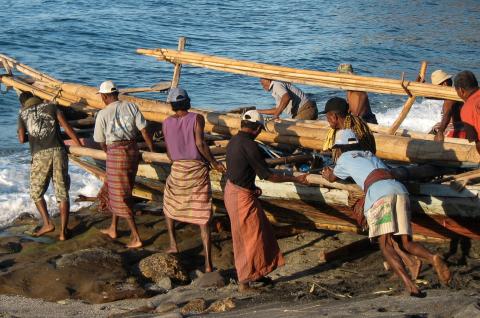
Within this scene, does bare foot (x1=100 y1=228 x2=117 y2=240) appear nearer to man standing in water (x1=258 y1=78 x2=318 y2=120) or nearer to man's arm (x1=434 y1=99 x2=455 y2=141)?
man standing in water (x1=258 y1=78 x2=318 y2=120)

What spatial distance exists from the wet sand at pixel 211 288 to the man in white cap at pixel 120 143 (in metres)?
0.45

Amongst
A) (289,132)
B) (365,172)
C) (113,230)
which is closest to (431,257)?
(365,172)

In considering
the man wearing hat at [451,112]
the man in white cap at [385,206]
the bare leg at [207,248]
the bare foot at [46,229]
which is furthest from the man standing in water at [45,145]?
the man wearing hat at [451,112]

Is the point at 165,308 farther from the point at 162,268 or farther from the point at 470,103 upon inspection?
the point at 470,103

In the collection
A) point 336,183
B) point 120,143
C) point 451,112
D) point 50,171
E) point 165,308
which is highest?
point 451,112

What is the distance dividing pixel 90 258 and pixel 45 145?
1.29m

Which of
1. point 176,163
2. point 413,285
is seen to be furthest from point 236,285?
point 413,285

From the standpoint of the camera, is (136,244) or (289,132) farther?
(289,132)

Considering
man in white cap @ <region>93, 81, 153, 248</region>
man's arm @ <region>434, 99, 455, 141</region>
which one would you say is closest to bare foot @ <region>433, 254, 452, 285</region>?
man's arm @ <region>434, 99, 455, 141</region>

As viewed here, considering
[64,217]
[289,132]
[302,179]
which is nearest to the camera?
[302,179]

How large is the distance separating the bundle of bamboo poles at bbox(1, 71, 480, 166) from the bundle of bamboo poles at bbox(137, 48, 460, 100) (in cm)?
48

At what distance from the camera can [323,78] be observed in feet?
27.9

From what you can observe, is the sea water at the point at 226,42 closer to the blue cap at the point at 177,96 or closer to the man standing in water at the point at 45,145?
A: the man standing in water at the point at 45,145

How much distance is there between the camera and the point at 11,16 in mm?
25562
